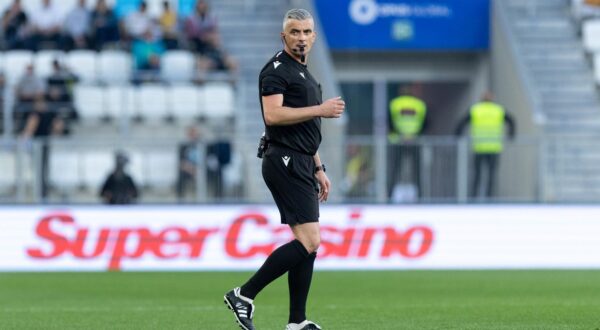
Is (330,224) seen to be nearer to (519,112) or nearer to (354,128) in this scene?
(519,112)

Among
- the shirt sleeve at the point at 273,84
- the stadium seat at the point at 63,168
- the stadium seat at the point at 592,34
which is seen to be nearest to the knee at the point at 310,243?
the shirt sleeve at the point at 273,84

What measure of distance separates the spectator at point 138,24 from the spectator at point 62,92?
68.4 inches

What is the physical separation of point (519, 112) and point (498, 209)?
19.0 ft

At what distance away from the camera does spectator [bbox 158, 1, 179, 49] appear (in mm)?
26234

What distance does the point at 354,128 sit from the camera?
29344mm

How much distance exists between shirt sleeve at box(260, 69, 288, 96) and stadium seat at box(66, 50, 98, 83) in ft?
54.7

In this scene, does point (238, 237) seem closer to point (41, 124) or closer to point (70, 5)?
point (41, 124)

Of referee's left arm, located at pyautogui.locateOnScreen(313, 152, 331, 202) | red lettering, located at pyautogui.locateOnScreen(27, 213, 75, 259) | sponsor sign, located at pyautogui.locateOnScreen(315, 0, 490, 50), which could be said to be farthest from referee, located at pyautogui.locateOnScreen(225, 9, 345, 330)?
sponsor sign, located at pyautogui.locateOnScreen(315, 0, 490, 50)

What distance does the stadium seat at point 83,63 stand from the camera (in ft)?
84.8

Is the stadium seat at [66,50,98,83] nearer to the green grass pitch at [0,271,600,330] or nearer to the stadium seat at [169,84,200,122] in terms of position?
the stadium seat at [169,84,200,122]

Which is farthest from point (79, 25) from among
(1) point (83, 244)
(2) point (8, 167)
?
(1) point (83, 244)

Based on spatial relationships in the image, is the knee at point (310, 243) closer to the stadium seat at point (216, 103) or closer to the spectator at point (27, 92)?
the spectator at point (27, 92)

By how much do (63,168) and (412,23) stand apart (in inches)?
379

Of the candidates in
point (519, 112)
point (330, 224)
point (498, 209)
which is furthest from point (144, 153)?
point (519, 112)
